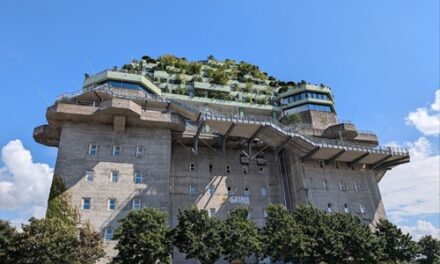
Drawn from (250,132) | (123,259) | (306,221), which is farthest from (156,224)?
(250,132)

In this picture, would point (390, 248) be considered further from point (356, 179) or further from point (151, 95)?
point (151, 95)

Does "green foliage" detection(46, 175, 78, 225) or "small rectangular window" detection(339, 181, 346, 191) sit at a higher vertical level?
"small rectangular window" detection(339, 181, 346, 191)

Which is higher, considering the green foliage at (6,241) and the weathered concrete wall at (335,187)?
the weathered concrete wall at (335,187)

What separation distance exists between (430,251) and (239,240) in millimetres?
26151

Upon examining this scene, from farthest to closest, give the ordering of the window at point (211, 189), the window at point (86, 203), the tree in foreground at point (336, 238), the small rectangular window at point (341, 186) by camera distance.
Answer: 1. the small rectangular window at point (341, 186)
2. the window at point (211, 189)
3. the window at point (86, 203)
4. the tree in foreground at point (336, 238)

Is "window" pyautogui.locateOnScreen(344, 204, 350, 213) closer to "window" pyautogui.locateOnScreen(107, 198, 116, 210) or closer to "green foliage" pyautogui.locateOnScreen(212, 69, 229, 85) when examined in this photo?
"green foliage" pyautogui.locateOnScreen(212, 69, 229, 85)

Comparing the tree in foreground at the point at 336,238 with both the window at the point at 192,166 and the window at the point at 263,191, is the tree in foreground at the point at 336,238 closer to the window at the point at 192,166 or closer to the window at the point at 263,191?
the window at the point at 263,191

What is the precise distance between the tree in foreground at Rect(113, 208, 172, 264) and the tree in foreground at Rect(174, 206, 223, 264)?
3.89ft

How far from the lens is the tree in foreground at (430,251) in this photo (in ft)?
128

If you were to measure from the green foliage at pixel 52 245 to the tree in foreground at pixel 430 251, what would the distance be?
36493mm

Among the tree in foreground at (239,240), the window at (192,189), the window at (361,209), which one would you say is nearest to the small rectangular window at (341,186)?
the window at (361,209)

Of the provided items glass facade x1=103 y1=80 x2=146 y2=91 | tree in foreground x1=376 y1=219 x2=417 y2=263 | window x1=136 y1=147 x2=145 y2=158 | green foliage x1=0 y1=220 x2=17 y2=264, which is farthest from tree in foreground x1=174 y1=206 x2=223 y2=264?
glass facade x1=103 y1=80 x2=146 y2=91

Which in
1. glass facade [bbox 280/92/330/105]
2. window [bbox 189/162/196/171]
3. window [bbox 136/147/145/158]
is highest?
glass facade [bbox 280/92/330/105]

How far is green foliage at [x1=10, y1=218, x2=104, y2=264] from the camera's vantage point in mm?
24875
